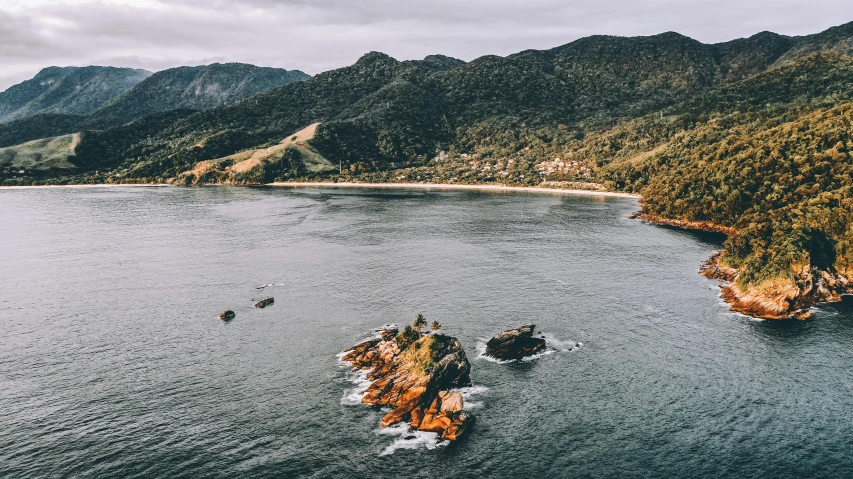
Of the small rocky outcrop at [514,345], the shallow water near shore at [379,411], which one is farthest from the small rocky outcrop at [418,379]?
the small rocky outcrop at [514,345]

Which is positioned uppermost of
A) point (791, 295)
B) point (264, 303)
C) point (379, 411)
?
point (791, 295)

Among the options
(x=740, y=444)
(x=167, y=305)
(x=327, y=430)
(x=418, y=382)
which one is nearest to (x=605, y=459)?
(x=740, y=444)

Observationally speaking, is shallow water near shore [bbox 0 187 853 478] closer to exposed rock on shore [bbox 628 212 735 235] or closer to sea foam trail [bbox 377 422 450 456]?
sea foam trail [bbox 377 422 450 456]

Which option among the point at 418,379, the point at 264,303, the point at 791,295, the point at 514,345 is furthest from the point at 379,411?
the point at 791,295

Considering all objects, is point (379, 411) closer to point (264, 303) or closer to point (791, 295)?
point (264, 303)

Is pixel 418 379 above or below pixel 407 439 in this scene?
above

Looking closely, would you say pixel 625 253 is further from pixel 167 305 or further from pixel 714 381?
pixel 167 305

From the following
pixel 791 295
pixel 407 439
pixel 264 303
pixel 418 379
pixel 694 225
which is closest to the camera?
pixel 407 439
